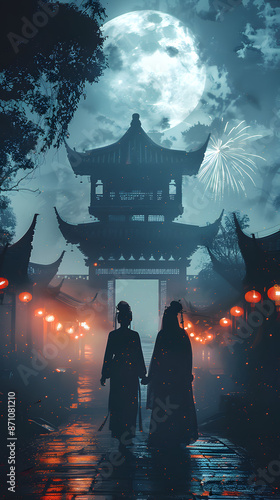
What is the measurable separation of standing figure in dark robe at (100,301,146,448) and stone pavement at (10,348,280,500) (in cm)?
30

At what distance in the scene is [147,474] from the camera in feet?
15.2

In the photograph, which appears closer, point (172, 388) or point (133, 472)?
point (133, 472)

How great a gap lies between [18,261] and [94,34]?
16.6 ft

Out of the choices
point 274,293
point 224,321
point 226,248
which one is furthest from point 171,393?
point 226,248

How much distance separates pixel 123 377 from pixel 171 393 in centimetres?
74

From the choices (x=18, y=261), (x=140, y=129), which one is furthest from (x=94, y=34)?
(x=140, y=129)

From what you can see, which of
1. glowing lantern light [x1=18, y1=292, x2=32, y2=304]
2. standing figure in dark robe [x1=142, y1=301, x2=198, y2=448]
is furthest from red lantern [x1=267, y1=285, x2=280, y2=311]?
glowing lantern light [x1=18, y1=292, x2=32, y2=304]

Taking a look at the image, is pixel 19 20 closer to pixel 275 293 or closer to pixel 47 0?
pixel 47 0

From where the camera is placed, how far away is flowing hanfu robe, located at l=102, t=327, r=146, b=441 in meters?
6.09

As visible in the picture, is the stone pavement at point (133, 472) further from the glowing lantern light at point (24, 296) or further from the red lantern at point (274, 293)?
the glowing lantern light at point (24, 296)

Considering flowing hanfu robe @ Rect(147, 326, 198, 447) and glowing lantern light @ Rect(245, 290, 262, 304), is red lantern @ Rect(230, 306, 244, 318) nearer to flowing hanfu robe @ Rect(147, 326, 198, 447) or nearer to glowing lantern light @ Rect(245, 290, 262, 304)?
glowing lantern light @ Rect(245, 290, 262, 304)

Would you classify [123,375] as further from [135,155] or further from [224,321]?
[135,155]

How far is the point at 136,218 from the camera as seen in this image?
106 feet

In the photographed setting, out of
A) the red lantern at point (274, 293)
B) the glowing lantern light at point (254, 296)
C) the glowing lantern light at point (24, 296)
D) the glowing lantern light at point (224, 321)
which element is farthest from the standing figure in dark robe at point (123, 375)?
the glowing lantern light at point (224, 321)
